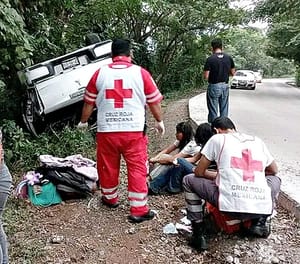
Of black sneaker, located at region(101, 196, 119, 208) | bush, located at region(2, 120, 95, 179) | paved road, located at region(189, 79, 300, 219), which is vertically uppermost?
black sneaker, located at region(101, 196, 119, 208)

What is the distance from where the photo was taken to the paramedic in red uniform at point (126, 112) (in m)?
4.60

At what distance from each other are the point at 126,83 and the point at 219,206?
59.9 inches

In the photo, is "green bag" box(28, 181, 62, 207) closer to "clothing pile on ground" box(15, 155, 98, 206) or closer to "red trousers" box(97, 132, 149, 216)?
"clothing pile on ground" box(15, 155, 98, 206)

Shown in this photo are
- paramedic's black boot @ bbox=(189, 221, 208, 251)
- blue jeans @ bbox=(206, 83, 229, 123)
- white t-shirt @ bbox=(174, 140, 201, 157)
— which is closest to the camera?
paramedic's black boot @ bbox=(189, 221, 208, 251)

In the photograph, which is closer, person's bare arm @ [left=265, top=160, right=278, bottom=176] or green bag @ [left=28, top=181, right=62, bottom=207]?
person's bare arm @ [left=265, top=160, right=278, bottom=176]

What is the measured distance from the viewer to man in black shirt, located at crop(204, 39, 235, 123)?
766 cm

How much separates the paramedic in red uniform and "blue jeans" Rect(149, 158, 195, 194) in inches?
22.6

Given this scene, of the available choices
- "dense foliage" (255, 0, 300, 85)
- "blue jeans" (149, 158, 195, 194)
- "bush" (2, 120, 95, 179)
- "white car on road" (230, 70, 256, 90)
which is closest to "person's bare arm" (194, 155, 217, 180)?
"blue jeans" (149, 158, 195, 194)

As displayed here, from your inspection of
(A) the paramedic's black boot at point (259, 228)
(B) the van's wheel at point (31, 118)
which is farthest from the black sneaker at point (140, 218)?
(B) the van's wheel at point (31, 118)

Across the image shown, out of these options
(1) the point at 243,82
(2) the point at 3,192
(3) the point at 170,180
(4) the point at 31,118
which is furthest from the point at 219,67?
(1) the point at 243,82

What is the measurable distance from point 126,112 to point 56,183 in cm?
124

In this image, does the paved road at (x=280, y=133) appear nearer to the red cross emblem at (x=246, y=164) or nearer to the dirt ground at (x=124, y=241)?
the dirt ground at (x=124, y=241)

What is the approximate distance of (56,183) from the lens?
517 cm

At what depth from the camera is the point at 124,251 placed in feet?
13.3
